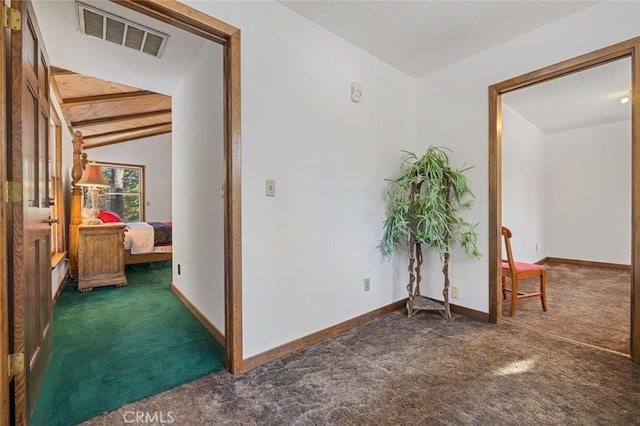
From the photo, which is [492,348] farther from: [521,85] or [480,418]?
[521,85]

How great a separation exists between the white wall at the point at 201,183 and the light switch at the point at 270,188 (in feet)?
1.59

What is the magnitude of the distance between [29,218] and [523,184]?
5743 millimetres

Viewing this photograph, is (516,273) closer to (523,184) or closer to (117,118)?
(523,184)

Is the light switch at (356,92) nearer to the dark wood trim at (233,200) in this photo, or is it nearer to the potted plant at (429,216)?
the potted plant at (429,216)

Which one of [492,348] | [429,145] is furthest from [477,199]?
[492,348]

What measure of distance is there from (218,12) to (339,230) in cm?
172

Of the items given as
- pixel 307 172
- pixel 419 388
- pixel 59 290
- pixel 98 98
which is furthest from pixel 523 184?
pixel 59 290

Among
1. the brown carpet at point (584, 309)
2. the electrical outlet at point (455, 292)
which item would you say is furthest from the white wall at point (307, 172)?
the brown carpet at point (584, 309)

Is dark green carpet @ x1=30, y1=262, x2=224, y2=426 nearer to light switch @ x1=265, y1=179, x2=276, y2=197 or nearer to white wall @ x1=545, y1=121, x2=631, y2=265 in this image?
light switch @ x1=265, y1=179, x2=276, y2=197

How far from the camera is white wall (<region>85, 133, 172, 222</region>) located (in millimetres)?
7484

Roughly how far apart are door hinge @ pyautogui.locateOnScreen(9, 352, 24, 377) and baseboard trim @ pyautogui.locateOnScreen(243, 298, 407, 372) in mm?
1056

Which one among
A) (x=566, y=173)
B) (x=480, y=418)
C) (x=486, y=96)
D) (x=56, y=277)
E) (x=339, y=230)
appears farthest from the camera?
(x=566, y=173)

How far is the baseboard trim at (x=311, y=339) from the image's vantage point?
6.36ft

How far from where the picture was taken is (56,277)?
10.5 ft
